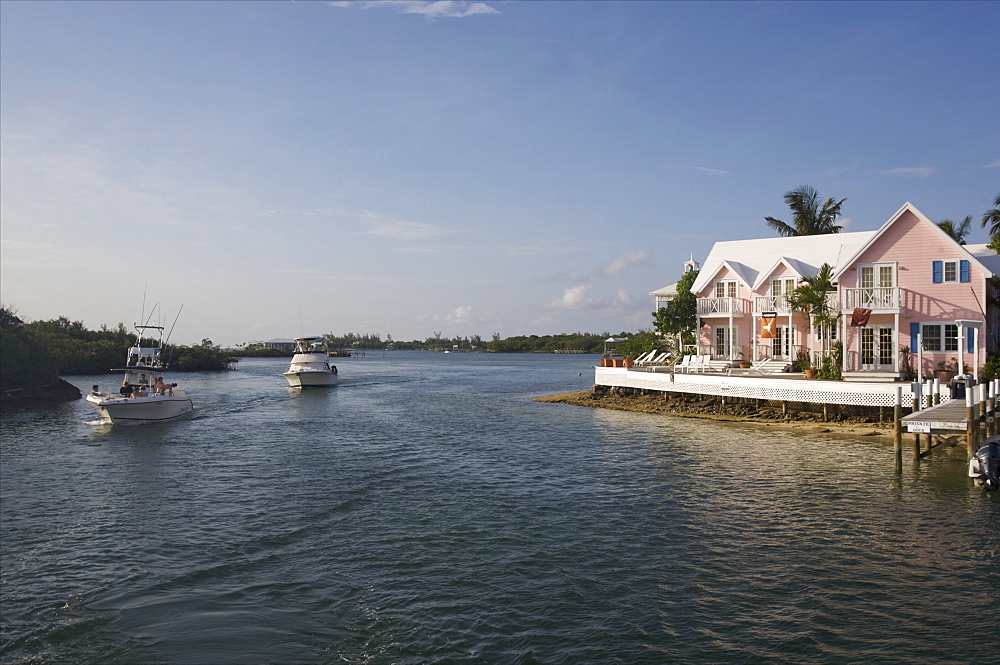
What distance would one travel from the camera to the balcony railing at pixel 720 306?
1641 inches

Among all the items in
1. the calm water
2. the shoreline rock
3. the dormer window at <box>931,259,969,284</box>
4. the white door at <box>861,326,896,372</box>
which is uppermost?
the dormer window at <box>931,259,969,284</box>

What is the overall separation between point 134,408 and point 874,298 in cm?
3816

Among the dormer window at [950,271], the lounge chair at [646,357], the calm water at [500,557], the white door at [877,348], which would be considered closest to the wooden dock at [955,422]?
the calm water at [500,557]

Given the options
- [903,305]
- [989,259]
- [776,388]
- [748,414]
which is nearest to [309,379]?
[748,414]

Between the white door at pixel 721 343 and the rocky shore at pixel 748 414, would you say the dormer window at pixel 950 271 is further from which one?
the white door at pixel 721 343

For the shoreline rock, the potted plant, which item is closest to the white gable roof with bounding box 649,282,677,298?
the potted plant

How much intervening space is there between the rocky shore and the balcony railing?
23.8 ft

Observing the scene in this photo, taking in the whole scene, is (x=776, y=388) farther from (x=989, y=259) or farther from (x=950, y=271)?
(x=989, y=259)

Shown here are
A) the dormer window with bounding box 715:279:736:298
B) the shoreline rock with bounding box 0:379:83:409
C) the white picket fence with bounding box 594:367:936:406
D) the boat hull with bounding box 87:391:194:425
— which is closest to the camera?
the white picket fence with bounding box 594:367:936:406

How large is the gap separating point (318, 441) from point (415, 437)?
14.5ft

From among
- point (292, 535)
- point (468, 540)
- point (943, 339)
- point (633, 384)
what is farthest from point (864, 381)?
point (292, 535)

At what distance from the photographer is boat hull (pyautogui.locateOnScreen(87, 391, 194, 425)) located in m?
32.4

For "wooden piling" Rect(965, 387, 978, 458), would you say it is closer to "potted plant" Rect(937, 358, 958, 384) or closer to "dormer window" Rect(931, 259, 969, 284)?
"potted plant" Rect(937, 358, 958, 384)

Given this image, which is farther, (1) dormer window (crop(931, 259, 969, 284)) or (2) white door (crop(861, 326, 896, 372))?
(2) white door (crop(861, 326, 896, 372))
